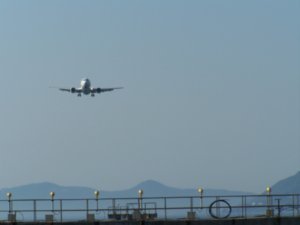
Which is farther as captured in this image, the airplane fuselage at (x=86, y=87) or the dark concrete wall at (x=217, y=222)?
the airplane fuselage at (x=86, y=87)

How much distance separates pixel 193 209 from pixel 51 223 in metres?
9.62

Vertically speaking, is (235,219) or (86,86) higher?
(86,86)

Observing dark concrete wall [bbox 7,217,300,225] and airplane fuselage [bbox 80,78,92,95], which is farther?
airplane fuselage [bbox 80,78,92,95]

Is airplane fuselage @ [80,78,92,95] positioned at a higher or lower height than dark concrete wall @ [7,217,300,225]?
higher

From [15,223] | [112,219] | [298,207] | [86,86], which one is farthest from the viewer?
[86,86]

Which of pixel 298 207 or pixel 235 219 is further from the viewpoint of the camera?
pixel 298 207

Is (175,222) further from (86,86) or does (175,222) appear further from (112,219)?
(86,86)

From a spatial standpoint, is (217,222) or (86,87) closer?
(217,222)

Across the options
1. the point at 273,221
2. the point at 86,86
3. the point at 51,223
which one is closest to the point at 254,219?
the point at 273,221

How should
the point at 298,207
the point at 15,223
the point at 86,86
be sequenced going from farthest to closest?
the point at 86,86
the point at 298,207
the point at 15,223

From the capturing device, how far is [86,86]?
6978 inches

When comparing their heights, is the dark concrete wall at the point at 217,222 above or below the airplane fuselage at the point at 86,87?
below

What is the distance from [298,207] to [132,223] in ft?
44.9

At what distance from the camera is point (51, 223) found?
2468 inches
